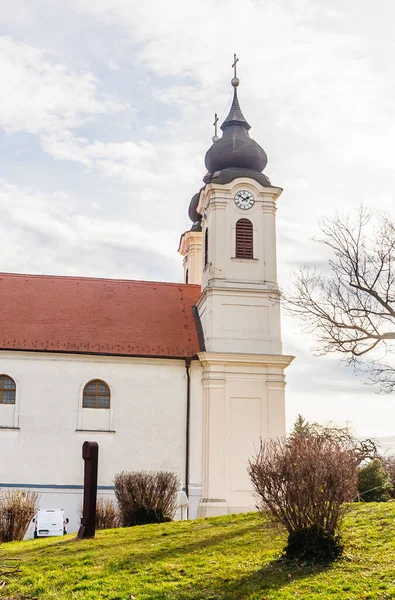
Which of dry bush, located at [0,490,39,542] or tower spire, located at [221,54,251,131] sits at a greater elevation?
tower spire, located at [221,54,251,131]

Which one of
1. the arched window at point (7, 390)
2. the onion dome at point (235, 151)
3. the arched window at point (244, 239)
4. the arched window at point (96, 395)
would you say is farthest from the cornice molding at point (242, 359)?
the onion dome at point (235, 151)

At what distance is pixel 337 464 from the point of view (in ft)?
35.3

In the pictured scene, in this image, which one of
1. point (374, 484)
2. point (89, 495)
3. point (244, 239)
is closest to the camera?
point (89, 495)

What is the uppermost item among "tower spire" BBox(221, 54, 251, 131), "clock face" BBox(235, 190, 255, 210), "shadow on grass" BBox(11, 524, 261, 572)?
"tower spire" BBox(221, 54, 251, 131)

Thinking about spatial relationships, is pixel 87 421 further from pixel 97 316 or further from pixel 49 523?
pixel 97 316

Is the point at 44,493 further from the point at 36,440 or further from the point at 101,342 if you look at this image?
the point at 101,342

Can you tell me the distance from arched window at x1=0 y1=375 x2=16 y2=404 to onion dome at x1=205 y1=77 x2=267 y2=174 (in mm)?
11584

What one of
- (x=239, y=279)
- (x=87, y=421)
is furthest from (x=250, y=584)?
(x=239, y=279)

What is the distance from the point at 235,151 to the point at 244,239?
3.69 m

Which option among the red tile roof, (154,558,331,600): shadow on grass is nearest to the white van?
the red tile roof

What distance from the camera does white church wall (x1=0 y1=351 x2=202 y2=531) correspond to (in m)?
22.7

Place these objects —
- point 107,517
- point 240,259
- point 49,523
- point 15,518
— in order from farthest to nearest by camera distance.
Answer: point 240,259 → point 49,523 → point 107,517 → point 15,518

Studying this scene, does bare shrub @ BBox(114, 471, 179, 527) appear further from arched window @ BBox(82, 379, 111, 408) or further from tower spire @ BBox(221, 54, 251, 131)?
tower spire @ BBox(221, 54, 251, 131)

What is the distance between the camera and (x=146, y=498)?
56.6ft
